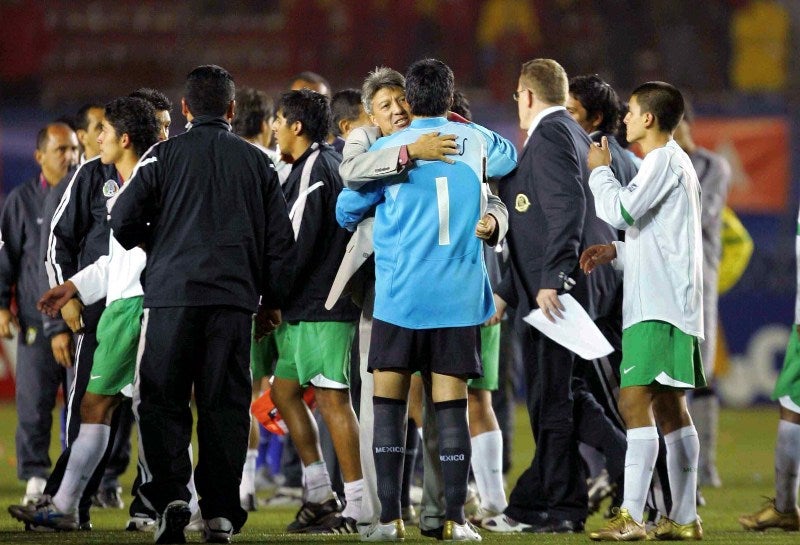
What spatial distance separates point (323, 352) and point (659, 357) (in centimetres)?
167

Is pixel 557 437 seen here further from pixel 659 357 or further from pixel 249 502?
pixel 249 502

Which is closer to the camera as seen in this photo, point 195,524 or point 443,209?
point 443,209

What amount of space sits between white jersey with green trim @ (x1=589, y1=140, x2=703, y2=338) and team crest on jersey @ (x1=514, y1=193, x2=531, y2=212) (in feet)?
1.90

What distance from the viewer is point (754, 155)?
1641 centimetres

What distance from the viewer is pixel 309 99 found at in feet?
24.7

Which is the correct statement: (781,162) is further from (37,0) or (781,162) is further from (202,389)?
(202,389)

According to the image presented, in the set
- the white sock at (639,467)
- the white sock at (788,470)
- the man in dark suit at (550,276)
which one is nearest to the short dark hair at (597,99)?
the man in dark suit at (550,276)

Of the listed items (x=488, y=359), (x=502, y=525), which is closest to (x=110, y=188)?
(x=488, y=359)

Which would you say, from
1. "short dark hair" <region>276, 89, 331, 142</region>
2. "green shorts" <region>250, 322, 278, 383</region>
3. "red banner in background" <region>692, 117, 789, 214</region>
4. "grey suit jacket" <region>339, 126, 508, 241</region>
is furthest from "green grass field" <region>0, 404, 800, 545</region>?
"red banner in background" <region>692, 117, 789, 214</region>

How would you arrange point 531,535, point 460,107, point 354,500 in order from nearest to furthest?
1. point 531,535
2. point 354,500
3. point 460,107

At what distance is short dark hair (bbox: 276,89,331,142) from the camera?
7500 millimetres

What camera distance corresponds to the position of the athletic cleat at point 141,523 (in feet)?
23.7

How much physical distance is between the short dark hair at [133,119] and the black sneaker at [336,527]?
1992mm

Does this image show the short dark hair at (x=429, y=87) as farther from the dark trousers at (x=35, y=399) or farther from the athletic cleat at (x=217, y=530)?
the dark trousers at (x=35, y=399)
